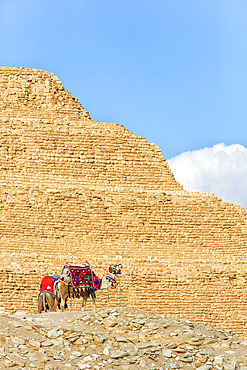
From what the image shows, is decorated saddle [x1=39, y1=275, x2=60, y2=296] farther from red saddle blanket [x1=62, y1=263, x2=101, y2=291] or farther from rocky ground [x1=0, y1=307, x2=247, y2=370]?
rocky ground [x1=0, y1=307, x2=247, y2=370]

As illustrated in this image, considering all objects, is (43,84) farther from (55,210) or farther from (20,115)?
(55,210)

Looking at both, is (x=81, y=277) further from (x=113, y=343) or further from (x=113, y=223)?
(x=113, y=223)

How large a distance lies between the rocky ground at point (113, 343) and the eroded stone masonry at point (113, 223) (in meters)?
7.87

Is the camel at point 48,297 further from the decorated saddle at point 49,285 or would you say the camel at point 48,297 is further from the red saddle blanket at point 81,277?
the red saddle blanket at point 81,277

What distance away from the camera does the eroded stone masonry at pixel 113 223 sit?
31.3 meters

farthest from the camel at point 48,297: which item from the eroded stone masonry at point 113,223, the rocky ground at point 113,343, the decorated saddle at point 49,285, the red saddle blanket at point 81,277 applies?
the eroded stone masonry at point 113,223

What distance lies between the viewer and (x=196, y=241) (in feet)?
113

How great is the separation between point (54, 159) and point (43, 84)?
688 centimetres

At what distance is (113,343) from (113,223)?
13190mm

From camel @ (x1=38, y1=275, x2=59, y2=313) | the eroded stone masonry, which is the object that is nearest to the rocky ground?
camel @ (x1=38, y1=275, x2=59, y2=313)

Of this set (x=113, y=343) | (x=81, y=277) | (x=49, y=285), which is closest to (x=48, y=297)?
(x=49, y=285)

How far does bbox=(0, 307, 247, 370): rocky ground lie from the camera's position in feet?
64.8

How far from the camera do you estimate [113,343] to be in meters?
21.1

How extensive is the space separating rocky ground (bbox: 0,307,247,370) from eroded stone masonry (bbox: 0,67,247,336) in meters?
7.87
